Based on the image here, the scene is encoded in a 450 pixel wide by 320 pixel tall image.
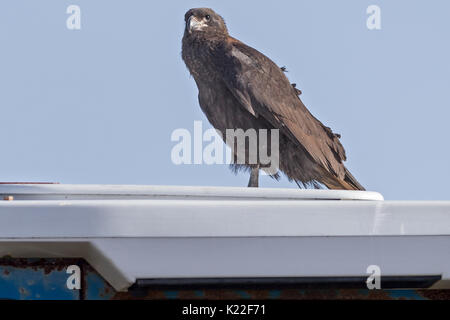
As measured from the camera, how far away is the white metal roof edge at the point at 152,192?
229cm

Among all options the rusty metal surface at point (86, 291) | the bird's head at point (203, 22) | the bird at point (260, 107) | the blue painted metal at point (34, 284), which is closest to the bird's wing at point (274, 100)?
the bird at point (260, 107)

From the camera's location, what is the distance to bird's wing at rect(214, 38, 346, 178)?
22.5ft

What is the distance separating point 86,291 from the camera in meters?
2.06

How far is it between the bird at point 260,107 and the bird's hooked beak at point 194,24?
3 centimetres

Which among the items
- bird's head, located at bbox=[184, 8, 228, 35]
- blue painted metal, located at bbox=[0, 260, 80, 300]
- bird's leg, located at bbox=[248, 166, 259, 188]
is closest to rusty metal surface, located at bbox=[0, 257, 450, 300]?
blue painted metal, located at bbox=[0, 260, 80, 300]

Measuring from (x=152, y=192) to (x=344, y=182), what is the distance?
15.0 feet

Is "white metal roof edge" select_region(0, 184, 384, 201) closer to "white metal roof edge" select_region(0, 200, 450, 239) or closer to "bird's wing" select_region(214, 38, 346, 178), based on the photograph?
"white metal roof edge" select_region(0, 200, 450, 239)

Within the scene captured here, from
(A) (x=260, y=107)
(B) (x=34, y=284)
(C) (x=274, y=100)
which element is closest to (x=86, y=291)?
(B) (x=34, y=284)

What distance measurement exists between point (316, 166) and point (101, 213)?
197 inches

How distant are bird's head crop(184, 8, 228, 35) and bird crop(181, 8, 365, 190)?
0.11 ft

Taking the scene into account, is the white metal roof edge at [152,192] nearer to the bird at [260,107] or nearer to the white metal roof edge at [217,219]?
the white metal roof edge at [217,219]
